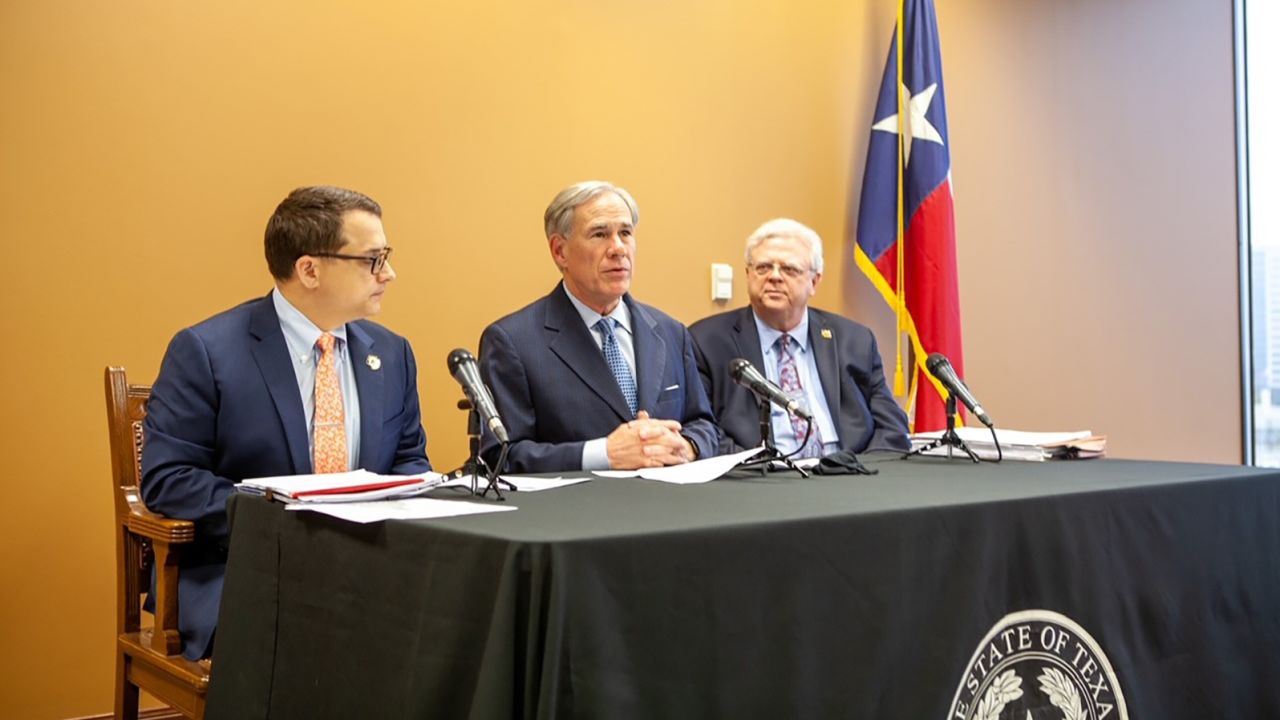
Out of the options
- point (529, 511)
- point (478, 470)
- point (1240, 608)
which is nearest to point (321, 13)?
point (478, 470)

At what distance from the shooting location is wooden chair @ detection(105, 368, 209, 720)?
7.36 ft

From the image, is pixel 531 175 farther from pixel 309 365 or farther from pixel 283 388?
pixel 283 388

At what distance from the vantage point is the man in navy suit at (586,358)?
296 centimetres

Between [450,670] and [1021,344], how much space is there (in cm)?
427

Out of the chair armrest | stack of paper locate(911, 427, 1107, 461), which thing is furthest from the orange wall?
stack of paper locate(911, 427, 1107, 461)

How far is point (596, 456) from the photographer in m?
2.71

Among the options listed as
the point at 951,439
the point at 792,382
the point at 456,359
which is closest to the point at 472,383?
the point at 456,359

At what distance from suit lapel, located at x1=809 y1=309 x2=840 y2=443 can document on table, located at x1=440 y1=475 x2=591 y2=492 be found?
4.91ft

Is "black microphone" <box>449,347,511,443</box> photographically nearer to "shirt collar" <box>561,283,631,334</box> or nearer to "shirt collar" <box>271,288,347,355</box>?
"shirt collar" <box>271,288,347,355</box>

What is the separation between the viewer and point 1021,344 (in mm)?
5277

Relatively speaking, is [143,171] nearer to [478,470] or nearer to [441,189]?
[441,189]

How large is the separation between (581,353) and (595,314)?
17cm

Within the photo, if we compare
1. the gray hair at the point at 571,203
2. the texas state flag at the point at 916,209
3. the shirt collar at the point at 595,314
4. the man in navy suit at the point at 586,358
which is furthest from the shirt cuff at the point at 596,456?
the texas state flag at the point at 916,209

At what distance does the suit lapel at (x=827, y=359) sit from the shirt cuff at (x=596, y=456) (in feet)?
3.82
